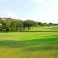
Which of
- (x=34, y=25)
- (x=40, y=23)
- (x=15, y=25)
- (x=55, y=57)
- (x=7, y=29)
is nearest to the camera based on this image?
(x=55, y=57)

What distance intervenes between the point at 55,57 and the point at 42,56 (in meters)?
1.13

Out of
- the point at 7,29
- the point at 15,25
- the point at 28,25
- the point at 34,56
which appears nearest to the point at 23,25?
the point at 28,25

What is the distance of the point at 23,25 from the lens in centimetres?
12312

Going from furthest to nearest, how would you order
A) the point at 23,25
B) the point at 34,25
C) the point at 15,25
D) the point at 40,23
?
1. the point at 40,23
2. the point at 34,25
3. the point at 23,25
4. the point at 15,25

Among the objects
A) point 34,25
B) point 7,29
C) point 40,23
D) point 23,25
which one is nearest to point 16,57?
point 7,29

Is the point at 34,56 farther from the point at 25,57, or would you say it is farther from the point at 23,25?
the point at 23,25

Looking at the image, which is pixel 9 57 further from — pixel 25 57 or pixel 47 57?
pixel 47 57

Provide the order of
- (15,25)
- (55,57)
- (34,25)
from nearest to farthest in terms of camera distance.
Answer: (55,57) < (15,25) < (34,25)

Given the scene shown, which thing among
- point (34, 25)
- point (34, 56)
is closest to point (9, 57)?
point (34, 56)

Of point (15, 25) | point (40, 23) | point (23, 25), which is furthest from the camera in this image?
point (40, 23)

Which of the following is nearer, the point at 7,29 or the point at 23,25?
the point at 7,29

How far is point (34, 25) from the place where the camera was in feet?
455

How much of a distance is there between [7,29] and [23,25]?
1050 inches

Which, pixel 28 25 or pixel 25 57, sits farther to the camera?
pixel 28 25
